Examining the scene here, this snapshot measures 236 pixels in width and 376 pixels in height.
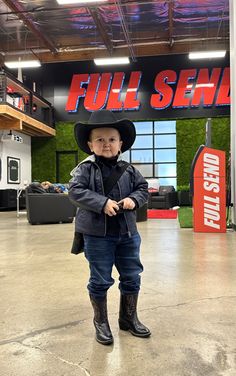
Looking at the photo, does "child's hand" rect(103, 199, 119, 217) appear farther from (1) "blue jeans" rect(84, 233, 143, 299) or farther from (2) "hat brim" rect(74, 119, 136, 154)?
(2) "hat brim" rect(74, 119, 136, 154)

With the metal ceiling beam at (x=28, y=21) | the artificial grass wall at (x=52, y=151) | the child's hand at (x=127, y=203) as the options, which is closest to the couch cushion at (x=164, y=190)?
the artificial grass wall at (x=52, y=151)

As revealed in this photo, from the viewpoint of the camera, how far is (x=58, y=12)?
38.2 feet

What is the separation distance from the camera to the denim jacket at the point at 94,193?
1600 mm

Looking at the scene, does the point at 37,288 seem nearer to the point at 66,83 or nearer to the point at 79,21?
the point at 79,21

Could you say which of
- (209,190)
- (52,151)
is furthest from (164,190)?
(209,190)

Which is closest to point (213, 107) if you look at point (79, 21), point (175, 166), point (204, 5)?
point (175, 166)

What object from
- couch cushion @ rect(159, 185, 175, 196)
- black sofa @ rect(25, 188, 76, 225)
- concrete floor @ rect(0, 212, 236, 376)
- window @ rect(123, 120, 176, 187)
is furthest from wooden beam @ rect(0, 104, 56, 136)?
concrete floor @ rect(0, 212, 236, 376)

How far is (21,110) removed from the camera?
39.0 ft

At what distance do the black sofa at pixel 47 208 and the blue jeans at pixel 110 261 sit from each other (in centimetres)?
595

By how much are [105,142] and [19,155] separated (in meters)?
13.6

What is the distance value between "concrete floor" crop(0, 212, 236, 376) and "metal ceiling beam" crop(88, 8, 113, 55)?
395 inches

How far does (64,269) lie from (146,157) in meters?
12.5

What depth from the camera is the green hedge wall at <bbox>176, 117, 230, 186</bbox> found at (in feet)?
47.6

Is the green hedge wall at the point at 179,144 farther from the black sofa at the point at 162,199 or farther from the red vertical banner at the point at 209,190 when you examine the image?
the red vertical banner at the point at 209,190
